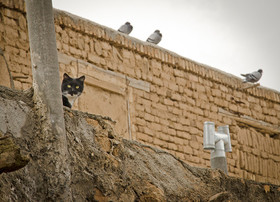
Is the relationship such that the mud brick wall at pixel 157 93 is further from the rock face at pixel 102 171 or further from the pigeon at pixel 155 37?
the rock face at pixel 102 171

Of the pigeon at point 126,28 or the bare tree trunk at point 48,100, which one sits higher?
the pigeon at point 126,28

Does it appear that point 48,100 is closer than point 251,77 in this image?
Yes

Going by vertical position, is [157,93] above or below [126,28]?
below

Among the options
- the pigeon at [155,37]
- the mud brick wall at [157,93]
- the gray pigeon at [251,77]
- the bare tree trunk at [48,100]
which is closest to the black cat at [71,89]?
the mud brick wall at [157,93]

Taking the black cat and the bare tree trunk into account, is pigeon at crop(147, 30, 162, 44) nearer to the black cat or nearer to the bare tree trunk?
the black cat

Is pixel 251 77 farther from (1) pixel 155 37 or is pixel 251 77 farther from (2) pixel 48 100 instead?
(2) pixel 48 100

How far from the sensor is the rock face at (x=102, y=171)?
16.9 feet

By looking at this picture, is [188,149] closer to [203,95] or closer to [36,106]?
[203,95]

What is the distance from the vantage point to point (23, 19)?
10.1m

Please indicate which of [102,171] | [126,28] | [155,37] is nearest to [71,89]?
[102,171]

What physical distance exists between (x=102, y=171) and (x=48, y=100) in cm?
71

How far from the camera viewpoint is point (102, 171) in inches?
227

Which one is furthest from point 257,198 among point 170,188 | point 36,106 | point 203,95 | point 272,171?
point 272,171

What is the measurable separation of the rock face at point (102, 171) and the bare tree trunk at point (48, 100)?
35mm
